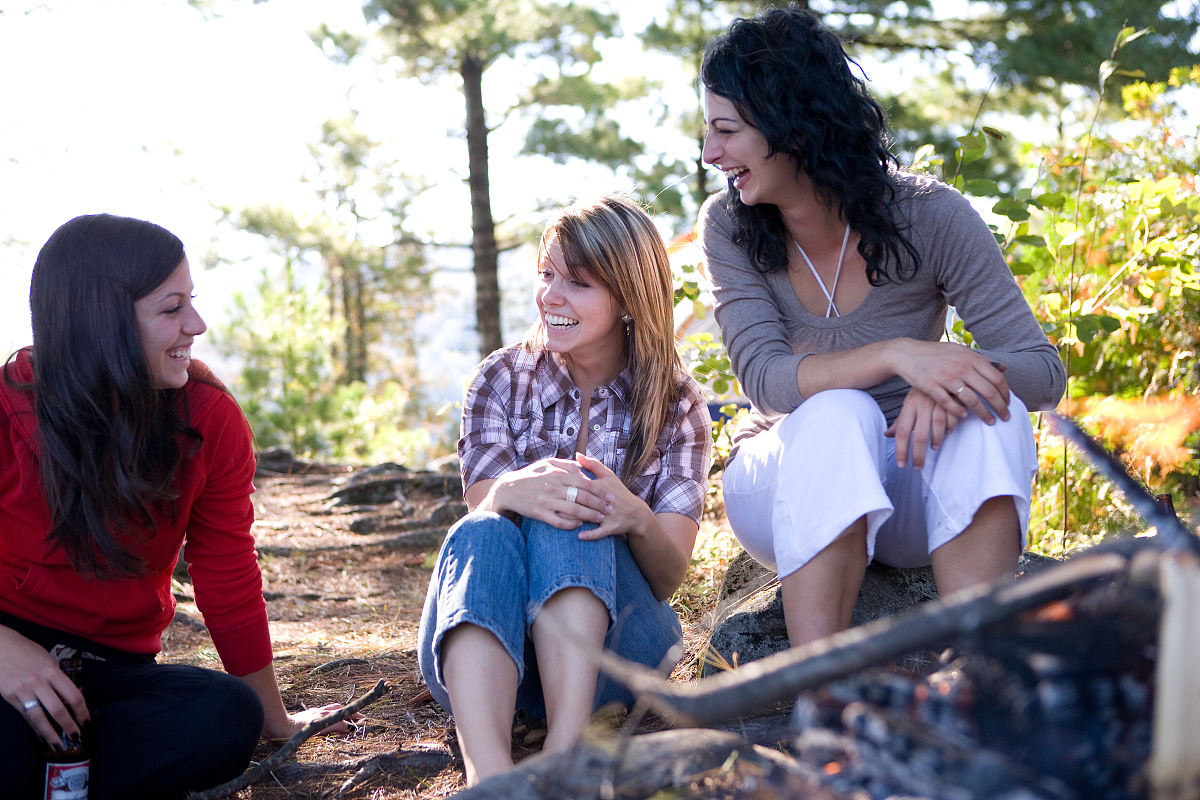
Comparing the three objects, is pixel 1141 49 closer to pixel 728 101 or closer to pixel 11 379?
pixel 728 101

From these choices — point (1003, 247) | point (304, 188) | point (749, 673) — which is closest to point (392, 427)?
point (304, 188)

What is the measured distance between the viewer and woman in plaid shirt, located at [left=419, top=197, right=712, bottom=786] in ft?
4.95

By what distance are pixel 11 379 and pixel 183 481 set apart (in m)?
0.37

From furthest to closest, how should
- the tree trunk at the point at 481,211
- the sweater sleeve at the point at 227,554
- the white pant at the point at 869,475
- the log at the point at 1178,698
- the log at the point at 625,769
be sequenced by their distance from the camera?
the tree trunk at the point at 481,211, the sweater sleeve at the point at 227,554, the white pant at the point at 869,475, the log at the point at 625,769, the log at the point at 1178,698

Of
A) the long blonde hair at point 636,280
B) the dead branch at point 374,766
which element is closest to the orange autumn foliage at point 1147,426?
the long blonde hair at point 636,280

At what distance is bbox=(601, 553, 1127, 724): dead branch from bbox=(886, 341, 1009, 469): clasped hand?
859 millimetres

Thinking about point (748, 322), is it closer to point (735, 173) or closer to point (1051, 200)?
point (735, 173)

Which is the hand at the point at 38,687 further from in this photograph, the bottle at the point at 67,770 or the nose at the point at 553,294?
the nose at the point at 553,294

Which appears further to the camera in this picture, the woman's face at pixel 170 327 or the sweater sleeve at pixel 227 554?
the sweater sleeve at pixel 227 554

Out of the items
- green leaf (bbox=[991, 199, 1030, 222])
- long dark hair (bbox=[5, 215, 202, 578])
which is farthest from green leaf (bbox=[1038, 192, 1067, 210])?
long dark hair (bbox=[5, 215, 202, 578])

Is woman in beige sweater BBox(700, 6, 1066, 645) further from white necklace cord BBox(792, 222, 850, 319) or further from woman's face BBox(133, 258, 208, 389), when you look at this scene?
woman's face BBox(133, 258, 208, 389)

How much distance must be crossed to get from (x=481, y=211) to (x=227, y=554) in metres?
8.42

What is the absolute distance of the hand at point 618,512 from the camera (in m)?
1.71

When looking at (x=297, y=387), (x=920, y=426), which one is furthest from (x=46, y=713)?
(x=297, y=387)
